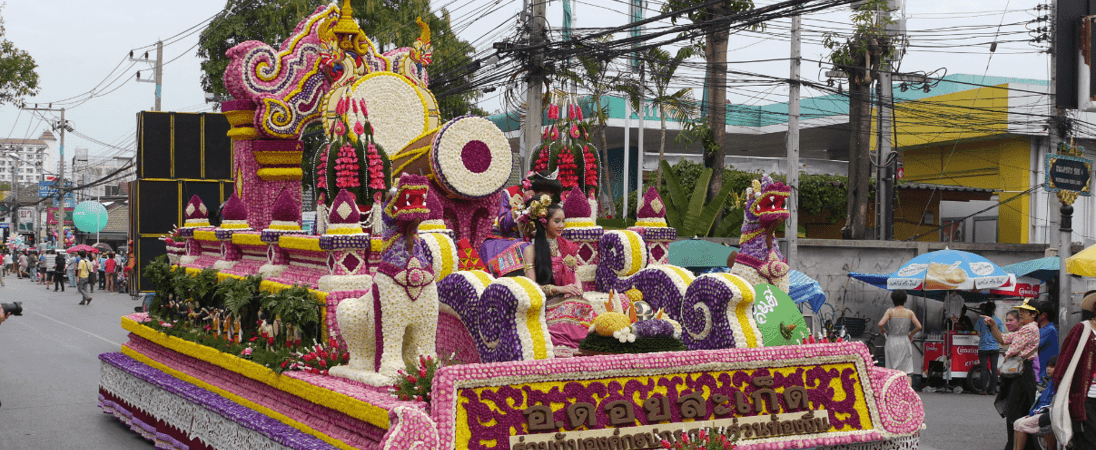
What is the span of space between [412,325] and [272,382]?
140 centimetres

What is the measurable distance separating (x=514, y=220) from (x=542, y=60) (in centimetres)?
803

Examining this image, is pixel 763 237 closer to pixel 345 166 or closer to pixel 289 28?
pixel 345 166

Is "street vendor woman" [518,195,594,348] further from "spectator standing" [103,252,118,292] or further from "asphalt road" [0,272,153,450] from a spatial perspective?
"spectator standing" [103,252,118,292]

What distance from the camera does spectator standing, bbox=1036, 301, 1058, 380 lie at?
9367 millimetres

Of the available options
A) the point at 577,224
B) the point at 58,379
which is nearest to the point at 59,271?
the point at 58,379

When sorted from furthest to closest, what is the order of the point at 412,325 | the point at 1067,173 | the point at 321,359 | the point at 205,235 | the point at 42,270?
1. the point at 42,270
2. the point at 1067,173
3. the point at 205,235
4. the point at 321,359
5. the point at 412,325

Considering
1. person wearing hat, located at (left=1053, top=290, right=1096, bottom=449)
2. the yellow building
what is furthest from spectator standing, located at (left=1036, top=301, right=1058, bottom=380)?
the yellow building

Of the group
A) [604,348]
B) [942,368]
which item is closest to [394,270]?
[604,348]

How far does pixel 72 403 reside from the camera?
12.5 metres

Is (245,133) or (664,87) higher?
(664,87)

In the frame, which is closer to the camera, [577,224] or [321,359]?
[321,359]

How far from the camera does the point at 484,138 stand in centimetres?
882

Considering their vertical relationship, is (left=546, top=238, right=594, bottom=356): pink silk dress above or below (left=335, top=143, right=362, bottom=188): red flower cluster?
below

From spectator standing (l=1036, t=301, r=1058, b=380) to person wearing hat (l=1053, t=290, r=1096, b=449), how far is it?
8.71 feet
